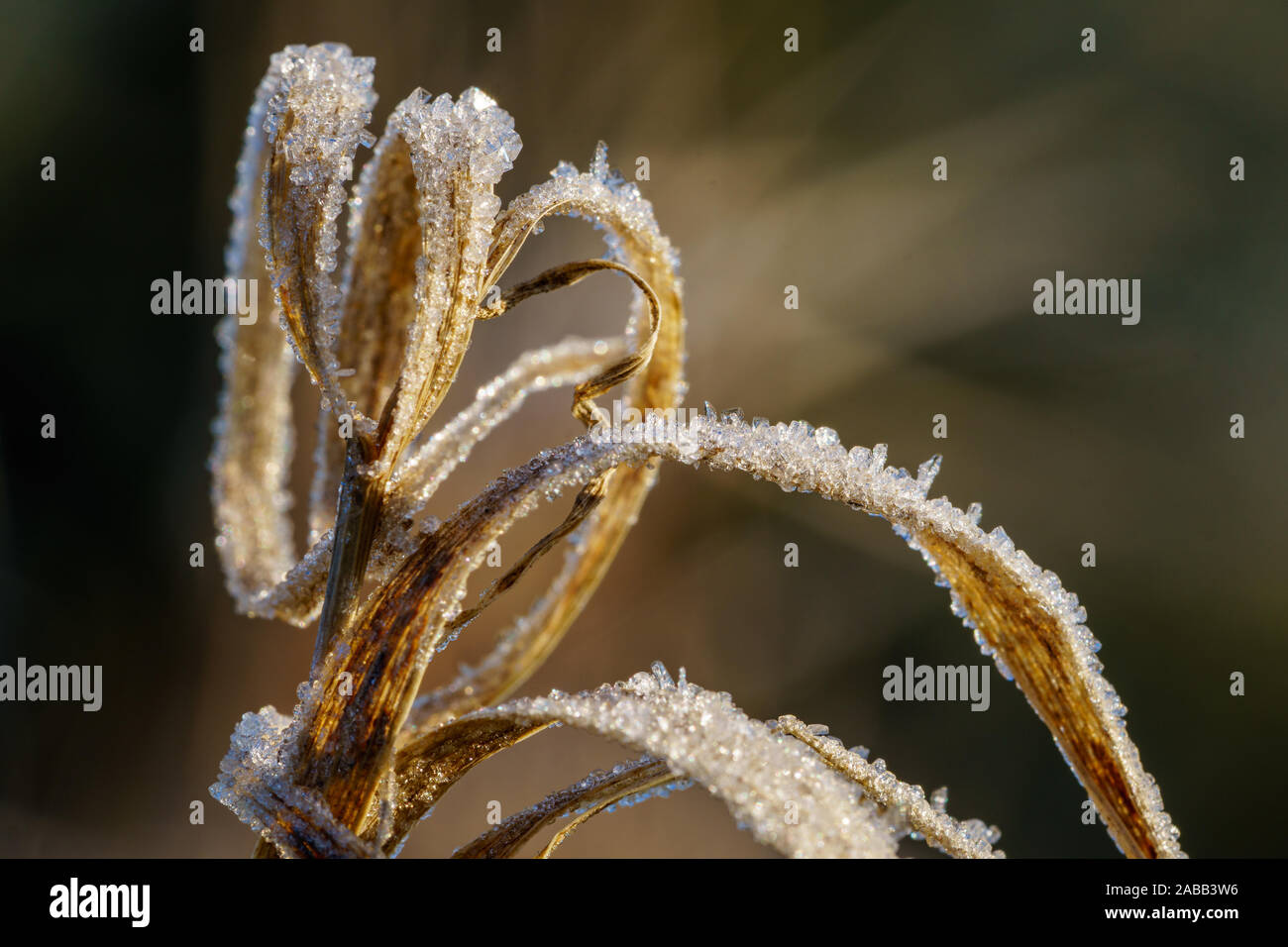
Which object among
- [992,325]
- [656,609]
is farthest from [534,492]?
[992,325]

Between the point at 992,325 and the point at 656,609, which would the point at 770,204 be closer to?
the point at 992,325

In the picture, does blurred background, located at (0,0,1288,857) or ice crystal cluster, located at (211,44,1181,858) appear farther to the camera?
blurred background, located at (0,0,1288,857)

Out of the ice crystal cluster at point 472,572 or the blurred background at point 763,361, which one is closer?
the ice crystal cluster at point 472,572

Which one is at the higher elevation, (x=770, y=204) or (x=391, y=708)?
(x=770, y=204)
